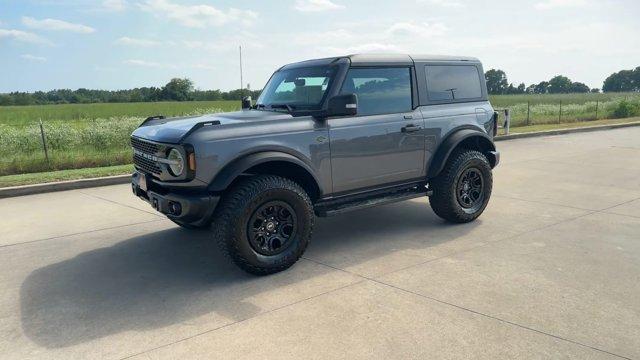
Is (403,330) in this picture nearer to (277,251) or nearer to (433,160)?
(277,251)

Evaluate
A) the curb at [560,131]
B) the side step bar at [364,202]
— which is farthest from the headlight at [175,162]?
the curb at [560,131]

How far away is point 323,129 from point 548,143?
12102mm

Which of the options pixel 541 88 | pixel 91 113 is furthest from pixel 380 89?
pixel 541 88

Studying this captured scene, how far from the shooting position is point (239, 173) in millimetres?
4113

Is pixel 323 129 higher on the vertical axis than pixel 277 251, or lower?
higher

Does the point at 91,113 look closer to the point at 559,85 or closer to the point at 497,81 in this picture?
the point at 497,81

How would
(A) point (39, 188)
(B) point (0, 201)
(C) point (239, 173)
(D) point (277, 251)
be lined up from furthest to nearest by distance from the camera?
(A) point (39, 188) → (B) point (0, 201) → (D) point (277, 251) → (C) point (239, 173)

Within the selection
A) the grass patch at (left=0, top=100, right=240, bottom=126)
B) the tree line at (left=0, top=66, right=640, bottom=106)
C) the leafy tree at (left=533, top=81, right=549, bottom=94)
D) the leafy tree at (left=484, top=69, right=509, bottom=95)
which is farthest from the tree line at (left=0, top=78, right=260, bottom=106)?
the leafy tree at (left=533, top=81, right=549, bottom=94)

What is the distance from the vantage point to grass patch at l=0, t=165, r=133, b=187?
8.76 metres

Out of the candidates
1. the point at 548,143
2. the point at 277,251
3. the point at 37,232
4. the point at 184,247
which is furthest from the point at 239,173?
the point at 548,143

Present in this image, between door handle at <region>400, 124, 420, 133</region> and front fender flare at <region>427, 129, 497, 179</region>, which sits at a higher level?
door handle at <region>400, 124, 420, 133</region>

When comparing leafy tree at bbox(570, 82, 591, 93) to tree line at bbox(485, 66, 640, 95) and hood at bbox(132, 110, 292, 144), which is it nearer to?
tree line at bbox(485, 66, 640, 95)

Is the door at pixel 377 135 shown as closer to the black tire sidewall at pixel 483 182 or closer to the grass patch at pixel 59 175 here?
Answer: the black tire sidewall at pixel 483 182

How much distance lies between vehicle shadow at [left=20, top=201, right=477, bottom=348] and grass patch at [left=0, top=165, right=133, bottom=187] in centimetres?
434
